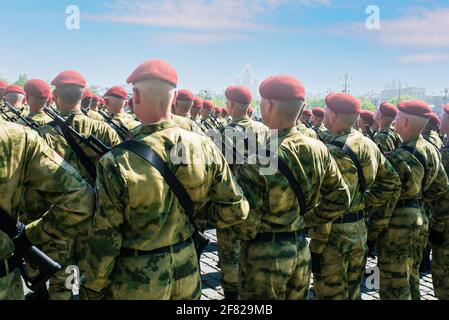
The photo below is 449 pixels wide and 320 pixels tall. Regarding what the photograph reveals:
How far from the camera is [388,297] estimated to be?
5.27 meters

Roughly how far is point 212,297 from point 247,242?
2.48 meters

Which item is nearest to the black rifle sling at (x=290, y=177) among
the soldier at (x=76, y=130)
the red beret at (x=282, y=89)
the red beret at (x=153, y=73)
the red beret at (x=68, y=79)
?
the red beret at (x=282, y=89)

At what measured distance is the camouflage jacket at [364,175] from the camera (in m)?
4.50

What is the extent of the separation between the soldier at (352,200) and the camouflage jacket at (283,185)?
2.76 ft

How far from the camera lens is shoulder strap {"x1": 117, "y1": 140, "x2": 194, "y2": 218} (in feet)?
8.84

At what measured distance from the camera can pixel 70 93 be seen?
512 centimetres

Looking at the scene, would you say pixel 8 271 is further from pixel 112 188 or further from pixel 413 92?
pixel 413 92

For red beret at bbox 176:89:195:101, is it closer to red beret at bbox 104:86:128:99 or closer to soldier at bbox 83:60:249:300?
red beret at bbox 104:86:128:99

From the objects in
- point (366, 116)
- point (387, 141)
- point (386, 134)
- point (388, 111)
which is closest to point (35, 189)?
point (387, 141)

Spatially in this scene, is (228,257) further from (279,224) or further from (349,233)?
Answer: (279,224)

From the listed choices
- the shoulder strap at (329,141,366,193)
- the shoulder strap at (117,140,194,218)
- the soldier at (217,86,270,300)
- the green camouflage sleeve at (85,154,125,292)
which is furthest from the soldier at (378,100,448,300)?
the green camouflage sleeve at (85,154,125,292)

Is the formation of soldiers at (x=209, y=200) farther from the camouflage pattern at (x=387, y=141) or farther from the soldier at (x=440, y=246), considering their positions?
the camouflage pattern at (x=387, y=141)
